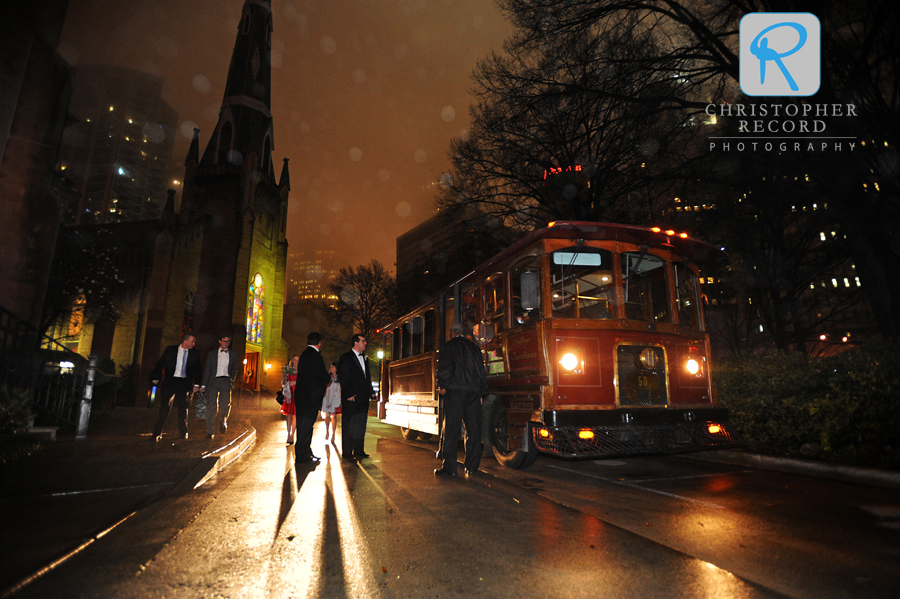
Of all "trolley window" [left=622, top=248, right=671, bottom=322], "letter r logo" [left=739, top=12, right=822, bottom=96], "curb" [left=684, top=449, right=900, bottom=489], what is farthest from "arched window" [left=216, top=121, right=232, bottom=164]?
"curb" [left=684, top=449, right=900, bottom=489]

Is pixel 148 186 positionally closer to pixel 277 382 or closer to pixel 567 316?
pixel 277 382

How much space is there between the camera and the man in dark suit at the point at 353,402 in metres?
7.37

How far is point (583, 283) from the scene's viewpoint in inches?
258

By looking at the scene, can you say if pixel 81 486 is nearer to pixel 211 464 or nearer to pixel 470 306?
pixel 211 464

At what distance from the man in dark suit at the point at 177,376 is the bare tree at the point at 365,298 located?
33.4 meters

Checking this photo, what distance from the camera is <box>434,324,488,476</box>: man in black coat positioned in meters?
5.95

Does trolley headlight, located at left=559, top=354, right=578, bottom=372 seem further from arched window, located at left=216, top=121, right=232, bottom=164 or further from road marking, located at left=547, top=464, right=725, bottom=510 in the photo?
arched window, located at left=216, top=121, right=232, bottom=164

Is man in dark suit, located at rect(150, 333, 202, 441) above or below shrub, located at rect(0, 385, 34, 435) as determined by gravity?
above

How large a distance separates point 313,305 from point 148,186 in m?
66.0

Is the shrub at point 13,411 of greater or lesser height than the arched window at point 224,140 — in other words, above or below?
below

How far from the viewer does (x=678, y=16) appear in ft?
35.9

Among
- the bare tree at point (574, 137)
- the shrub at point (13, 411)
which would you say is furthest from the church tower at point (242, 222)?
the shrub at point (13, 411)

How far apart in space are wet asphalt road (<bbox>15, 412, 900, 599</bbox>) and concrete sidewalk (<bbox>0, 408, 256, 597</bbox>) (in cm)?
18

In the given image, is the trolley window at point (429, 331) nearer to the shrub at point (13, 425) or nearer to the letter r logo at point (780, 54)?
the shrub at point (13, 425)
